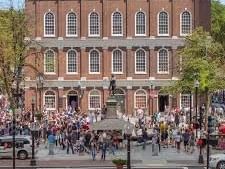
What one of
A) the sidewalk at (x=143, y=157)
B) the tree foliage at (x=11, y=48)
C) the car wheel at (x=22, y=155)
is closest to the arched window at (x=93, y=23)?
the tree foliage at (x=11, y=48)

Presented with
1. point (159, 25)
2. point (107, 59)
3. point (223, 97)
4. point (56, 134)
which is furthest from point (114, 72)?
point (56, 134)

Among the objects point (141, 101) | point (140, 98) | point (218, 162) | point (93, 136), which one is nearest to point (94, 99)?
point (140, 98)

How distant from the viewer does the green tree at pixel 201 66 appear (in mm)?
67750

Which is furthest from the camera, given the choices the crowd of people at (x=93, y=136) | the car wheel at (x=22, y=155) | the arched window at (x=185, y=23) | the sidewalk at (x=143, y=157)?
the arched window at (x=185, y=23)

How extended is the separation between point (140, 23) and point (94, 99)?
30.5 feet

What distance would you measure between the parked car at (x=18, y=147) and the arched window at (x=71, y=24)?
129 feet

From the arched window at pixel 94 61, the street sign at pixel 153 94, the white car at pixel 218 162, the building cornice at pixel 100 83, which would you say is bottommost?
the white car at pixel 218 162

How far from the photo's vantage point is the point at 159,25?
8619cm

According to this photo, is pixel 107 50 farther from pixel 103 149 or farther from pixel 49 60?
pixel 103 149

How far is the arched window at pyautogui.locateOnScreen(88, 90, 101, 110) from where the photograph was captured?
85.5 meters

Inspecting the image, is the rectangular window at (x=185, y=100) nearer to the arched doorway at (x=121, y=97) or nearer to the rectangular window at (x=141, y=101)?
the rectangular window at (x=141, y=101)

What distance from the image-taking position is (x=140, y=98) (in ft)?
281

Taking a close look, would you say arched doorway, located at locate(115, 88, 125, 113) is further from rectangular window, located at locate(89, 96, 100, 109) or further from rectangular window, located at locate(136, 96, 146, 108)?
rectangular window, located at locate(89, 96, 100, 109)

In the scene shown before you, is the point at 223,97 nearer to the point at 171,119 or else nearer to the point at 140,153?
the point at 171,119
